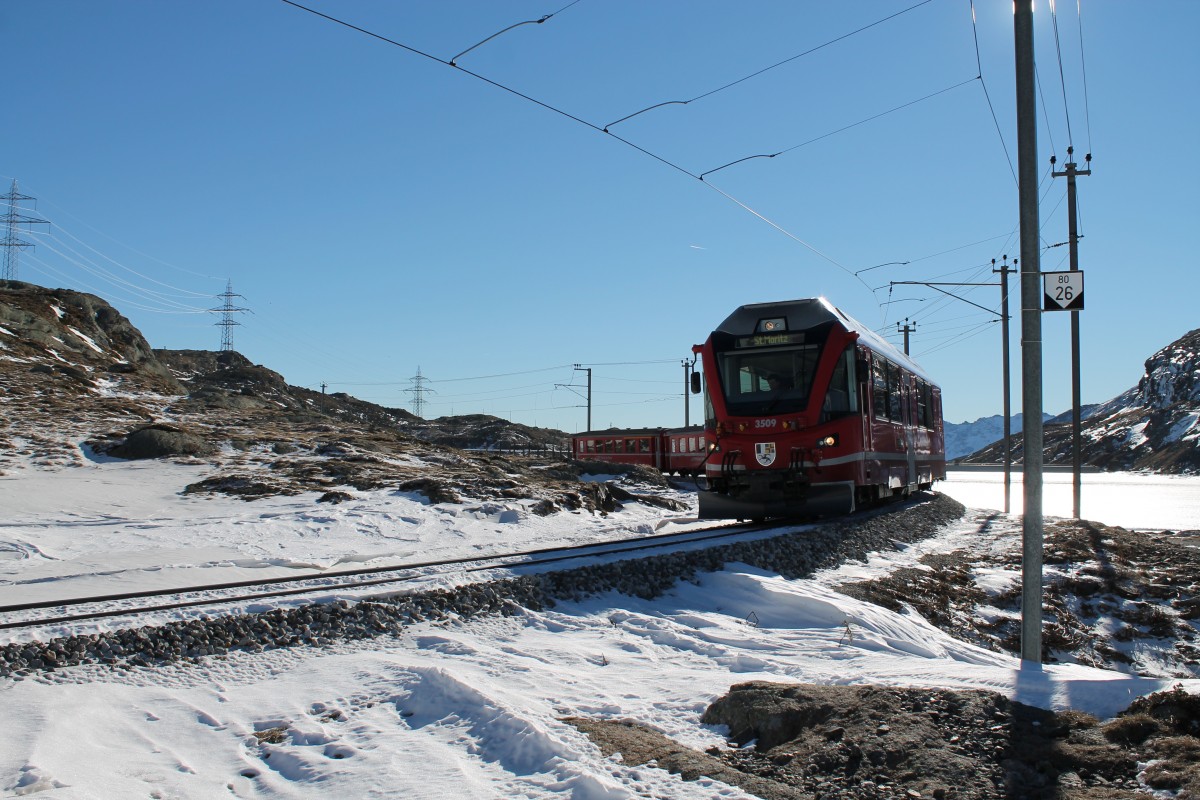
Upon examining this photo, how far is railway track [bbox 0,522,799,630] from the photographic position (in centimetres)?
796

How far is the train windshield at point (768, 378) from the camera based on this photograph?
16.1 metres

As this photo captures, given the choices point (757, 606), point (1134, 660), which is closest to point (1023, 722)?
point (757, 606)

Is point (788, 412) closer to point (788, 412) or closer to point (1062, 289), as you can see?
point (788, 412)

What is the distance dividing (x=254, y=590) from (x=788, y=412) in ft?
31.7

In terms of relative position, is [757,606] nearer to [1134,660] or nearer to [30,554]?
[1134,660]

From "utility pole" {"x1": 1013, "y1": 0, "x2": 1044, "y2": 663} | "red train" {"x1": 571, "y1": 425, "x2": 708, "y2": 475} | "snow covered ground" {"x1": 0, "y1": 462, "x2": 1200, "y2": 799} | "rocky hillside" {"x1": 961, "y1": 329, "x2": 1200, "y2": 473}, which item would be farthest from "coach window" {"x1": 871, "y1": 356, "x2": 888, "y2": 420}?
"rocky hillside" {"x1": 961, "y1": 329, "x2": 1200, "y2": 473}

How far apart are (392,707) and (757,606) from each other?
5230mm

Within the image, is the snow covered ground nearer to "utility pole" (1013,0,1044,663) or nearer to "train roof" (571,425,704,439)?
"utility pole" (1013,0,1044,663)

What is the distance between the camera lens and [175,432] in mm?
27844

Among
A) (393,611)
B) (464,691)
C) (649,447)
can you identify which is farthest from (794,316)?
(649,447)

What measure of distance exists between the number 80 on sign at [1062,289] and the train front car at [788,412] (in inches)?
317

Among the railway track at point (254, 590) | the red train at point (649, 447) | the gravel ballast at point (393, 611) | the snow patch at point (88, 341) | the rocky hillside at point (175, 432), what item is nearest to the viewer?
the gravel ballast at point (393, 611)

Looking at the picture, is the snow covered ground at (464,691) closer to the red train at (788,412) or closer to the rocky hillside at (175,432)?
the red train at (788,412)

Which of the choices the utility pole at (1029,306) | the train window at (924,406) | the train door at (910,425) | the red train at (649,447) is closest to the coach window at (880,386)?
the train door at (910,425)
